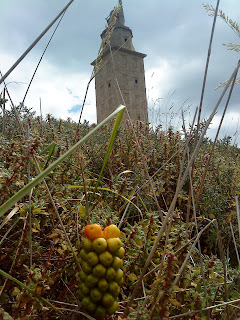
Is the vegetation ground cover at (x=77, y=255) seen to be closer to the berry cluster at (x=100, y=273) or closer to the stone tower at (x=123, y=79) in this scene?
the berry cluster at (x=100, y=273)

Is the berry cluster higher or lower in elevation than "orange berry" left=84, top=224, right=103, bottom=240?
lower

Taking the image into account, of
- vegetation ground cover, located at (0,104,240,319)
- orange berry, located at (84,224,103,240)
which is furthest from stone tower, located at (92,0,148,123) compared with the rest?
orange berry, located at (84,224,103,240)

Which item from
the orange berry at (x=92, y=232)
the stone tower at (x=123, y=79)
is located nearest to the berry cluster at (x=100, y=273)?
the orange berry at (x=92, y=232)

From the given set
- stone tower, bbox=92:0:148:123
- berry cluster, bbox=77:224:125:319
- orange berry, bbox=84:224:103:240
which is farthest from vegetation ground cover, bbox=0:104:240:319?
stone tower, bbox=92:0:148:123

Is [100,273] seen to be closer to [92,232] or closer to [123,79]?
[92,232]

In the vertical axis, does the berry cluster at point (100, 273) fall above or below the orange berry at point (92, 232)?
below

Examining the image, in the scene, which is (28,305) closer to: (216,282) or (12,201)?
(12,201)

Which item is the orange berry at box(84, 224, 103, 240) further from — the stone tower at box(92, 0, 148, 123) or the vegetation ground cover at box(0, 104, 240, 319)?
the stone tower at box(92, 0, 148, 123)

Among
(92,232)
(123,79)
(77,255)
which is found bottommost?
(77,255)

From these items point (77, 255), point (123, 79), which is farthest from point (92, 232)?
point (123, 79)

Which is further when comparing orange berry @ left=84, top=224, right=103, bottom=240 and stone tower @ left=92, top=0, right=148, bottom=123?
stone tower @ left=92, top=0, right=148, bottom=123

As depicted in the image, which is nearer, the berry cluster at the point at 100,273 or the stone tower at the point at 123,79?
the berry cluster at the point at 100,273

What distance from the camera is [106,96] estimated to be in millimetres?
18734

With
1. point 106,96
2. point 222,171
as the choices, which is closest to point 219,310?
point 222,171
